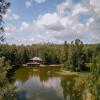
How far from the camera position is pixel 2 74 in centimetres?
1284

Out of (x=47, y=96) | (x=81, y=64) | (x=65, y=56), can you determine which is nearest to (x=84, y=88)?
(x=47, y=96)

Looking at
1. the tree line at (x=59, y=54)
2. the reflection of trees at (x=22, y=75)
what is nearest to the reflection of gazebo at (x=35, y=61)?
the tree line at (x=59, y=54)

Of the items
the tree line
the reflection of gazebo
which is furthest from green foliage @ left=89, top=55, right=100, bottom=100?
the reflection of gazebo

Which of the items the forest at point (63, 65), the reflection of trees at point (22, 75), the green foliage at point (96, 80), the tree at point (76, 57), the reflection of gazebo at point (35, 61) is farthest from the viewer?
the reflection of gazebo at point (35, 61)

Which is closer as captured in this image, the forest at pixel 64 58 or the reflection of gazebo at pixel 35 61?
the forest at pixel 64 58

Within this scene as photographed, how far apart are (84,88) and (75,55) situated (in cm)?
5021

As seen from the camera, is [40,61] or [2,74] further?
[40,61]

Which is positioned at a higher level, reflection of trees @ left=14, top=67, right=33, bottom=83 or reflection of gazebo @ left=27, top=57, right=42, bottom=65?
reflection of gazebo @ left=27, top=57, right=42, bottom=65

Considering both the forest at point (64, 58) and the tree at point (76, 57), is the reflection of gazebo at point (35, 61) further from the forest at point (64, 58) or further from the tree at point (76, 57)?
the tree at point (76, 57)

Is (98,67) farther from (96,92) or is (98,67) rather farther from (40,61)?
(40,61)

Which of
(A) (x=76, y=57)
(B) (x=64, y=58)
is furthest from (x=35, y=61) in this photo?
(A) (x=76, y=57)

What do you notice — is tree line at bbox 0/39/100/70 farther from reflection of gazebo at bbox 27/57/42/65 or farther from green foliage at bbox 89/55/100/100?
green foliage at bbox 89/55/100/100

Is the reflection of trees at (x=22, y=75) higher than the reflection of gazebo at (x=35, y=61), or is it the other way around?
the reflection of gazebo at (x=35, y=61)

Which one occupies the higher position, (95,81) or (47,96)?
(95,81)
